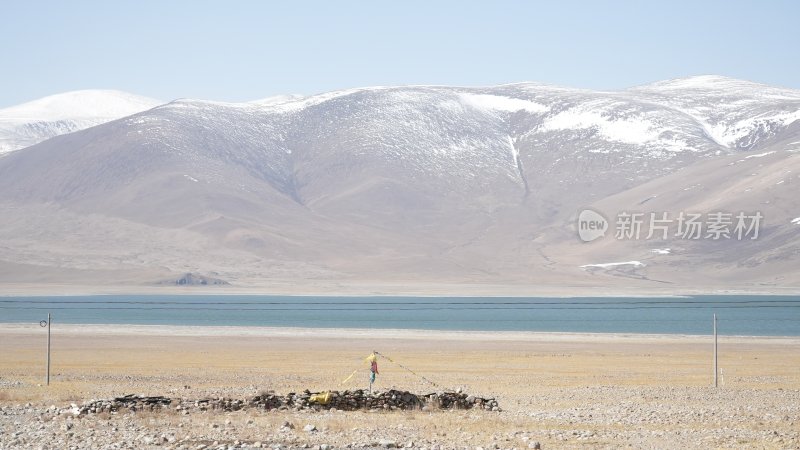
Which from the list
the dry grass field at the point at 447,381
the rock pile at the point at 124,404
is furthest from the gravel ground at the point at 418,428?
the rock pile at the point at 124,404

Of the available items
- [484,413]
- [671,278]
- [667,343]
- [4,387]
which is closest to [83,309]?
[667,343]

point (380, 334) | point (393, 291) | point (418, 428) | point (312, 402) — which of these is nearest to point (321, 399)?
point (312, 402)

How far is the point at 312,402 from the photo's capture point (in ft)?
89.9

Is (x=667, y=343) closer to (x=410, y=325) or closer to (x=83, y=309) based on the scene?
(x=410, y=325)

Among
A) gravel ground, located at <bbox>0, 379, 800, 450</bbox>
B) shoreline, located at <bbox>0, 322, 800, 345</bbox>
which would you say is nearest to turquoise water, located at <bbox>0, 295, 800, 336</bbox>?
shoreline, located at <bbox>0, 322, 800, 345</bbox>

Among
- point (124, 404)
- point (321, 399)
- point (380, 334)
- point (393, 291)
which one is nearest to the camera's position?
point (124, 404)

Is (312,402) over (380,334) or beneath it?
over

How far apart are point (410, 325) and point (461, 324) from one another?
4962 millimetres

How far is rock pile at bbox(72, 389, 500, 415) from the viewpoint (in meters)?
26.0

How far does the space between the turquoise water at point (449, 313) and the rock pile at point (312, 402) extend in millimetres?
52835

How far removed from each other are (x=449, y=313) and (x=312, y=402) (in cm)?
8571

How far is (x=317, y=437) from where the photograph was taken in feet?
75.8

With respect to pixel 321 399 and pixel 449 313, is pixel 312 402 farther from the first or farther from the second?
pixel 449 313

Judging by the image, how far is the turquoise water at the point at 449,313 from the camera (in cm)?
8706
